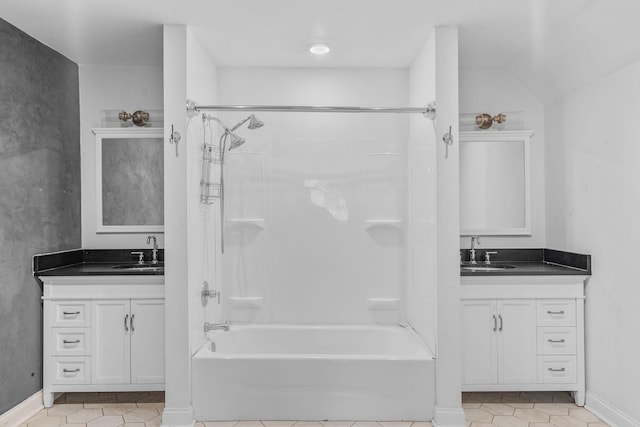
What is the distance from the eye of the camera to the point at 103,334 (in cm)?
313

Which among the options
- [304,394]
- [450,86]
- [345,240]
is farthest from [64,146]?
[450,86]

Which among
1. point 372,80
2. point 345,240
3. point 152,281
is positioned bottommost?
point 152,281

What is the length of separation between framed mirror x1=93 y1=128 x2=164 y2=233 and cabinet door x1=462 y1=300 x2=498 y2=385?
2.38m

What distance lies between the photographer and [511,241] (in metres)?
3.75

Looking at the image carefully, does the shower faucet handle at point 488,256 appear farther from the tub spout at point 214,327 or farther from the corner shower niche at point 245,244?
the tub spout at point 214,327

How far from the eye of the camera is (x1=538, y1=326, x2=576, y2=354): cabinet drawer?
3133mm

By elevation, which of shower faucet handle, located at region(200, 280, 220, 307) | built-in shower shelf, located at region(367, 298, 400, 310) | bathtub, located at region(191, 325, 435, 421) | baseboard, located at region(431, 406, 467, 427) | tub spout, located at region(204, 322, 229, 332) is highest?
shower faucet handle, located at region(200, 280, 220, 307)

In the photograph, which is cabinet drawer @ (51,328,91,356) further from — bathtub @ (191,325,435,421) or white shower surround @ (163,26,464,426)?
bathtub @ (191,325,435,421)

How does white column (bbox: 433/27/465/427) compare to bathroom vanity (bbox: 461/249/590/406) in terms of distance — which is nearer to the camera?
white column (bbox: 433/27/465/427)

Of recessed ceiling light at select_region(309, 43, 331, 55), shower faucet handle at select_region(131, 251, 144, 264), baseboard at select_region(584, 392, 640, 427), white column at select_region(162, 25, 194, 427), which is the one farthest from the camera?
shower faucet handle at select_region(131, 251, 144, 264)

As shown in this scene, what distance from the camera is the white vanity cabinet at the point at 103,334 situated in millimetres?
3111

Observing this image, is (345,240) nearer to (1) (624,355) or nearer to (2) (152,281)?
(2) (152,281)

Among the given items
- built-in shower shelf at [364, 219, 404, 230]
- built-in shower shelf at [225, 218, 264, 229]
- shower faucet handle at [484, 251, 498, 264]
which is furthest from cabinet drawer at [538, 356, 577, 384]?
built-in shower shelf at [225, 218, 264, 229]

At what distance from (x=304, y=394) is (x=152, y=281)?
122 centimetres
